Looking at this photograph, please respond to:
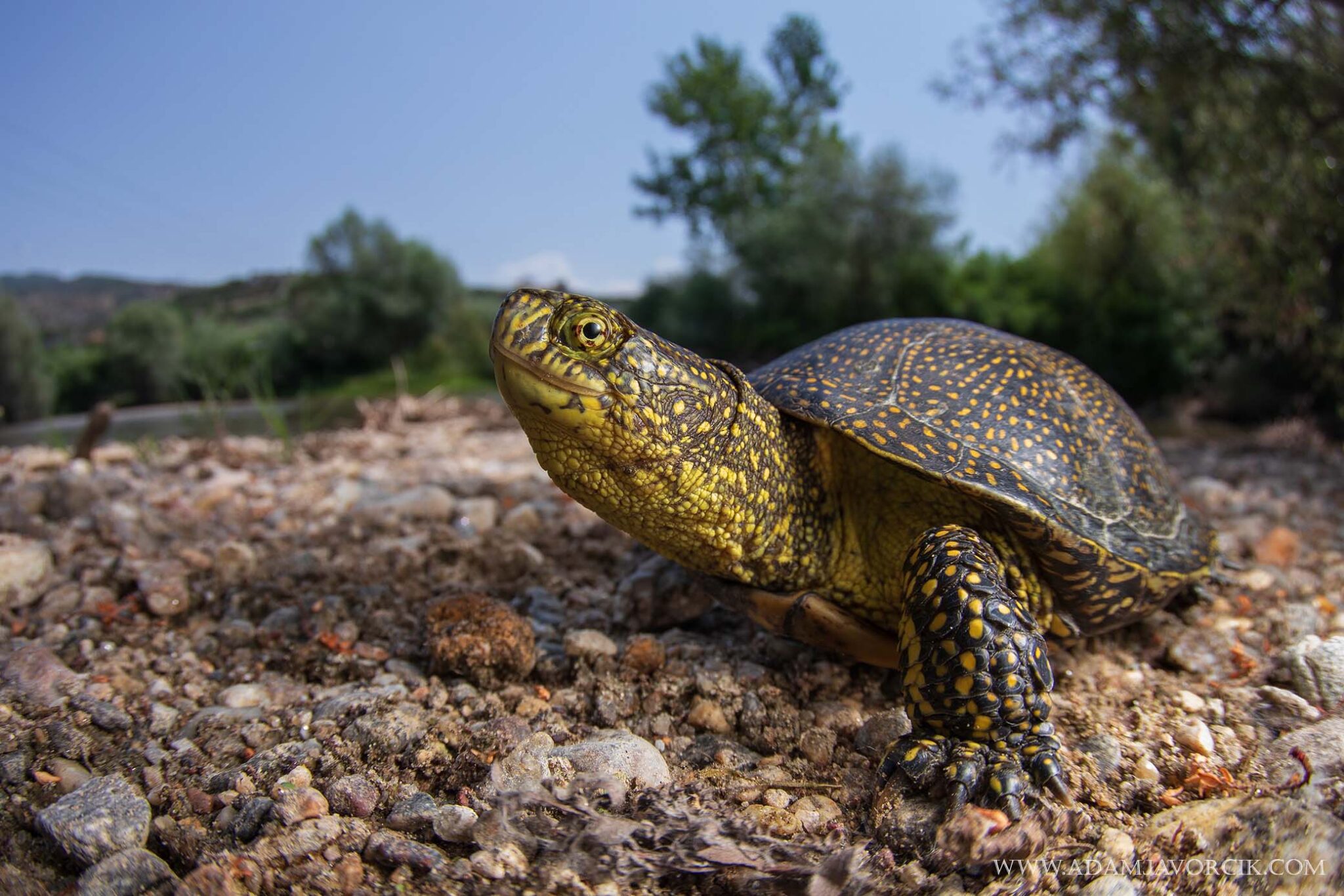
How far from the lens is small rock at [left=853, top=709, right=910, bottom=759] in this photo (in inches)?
73.5

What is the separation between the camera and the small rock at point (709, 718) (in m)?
1.98

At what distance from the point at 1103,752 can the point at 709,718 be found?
3.41 feet

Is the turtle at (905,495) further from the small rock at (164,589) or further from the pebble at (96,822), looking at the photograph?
the small rock at (164,589)

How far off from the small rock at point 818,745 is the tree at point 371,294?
74.1 ft

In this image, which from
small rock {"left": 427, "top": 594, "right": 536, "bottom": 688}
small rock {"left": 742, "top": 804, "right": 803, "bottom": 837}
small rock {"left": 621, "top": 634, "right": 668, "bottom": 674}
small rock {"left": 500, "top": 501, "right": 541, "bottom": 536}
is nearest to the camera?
small rock {"left": 742, "top": 804, "right": 803, "bottom": 837}

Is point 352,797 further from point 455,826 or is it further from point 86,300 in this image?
point 86,300

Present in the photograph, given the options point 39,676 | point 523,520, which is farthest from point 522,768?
point 523,520

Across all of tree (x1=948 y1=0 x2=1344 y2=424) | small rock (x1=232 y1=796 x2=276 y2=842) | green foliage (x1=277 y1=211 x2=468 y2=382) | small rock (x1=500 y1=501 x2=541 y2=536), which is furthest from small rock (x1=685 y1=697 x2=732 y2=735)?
green foliage (x1=277 y1=211 x2=468 y2=382)

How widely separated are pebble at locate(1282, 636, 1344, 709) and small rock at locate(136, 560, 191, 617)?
147 inches

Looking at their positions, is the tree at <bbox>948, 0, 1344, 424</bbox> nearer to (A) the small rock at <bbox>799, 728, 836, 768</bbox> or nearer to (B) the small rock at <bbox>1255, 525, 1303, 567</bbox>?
(B) the small rock at <bbox>1255, 525, 1303, 567</bbox>

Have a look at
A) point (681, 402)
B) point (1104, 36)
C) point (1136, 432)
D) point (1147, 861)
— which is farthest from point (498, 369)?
point (1104, 36)

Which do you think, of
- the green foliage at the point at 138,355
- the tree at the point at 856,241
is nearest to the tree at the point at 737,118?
the tree at the point at 856,241

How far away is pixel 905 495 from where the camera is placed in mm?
2223

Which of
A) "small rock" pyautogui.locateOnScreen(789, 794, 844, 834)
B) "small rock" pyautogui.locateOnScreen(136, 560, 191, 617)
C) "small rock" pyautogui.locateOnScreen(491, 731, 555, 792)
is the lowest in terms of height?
"small rock" pyautogui.locateOnScreen(789, 794, 844, 834)
